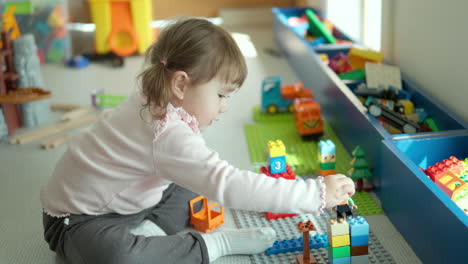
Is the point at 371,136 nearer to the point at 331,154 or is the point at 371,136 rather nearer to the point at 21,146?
the point at 331,154

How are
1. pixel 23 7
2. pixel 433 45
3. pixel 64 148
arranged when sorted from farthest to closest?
pixel 23 7 < pixel 64 148 < pixel 433 45

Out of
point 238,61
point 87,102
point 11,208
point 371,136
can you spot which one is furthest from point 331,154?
point 87,102

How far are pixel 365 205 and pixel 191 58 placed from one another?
0.59 meters

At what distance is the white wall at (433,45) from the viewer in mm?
1312

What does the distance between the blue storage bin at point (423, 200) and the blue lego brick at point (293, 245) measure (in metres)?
0.17

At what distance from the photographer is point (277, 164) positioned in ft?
4.14

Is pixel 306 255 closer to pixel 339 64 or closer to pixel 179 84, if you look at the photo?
pixel 179 84

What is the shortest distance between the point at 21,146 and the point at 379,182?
1.12 m

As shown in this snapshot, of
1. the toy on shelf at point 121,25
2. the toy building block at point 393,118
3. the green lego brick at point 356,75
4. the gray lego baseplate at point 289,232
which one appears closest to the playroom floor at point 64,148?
the gray lego baseplate at point 289,232

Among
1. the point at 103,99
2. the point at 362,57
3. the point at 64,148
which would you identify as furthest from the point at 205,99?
the point at 103,99

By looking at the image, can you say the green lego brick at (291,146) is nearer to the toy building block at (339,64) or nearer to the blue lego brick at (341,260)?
the toy building block at (339,64)

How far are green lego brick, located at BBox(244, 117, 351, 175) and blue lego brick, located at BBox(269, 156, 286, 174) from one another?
202mm

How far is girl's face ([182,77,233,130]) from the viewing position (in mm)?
942

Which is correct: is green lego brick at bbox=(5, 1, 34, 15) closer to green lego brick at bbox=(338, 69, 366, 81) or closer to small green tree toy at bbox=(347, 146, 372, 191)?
green lego brick at bbox=(338, 69, 366, 81)
